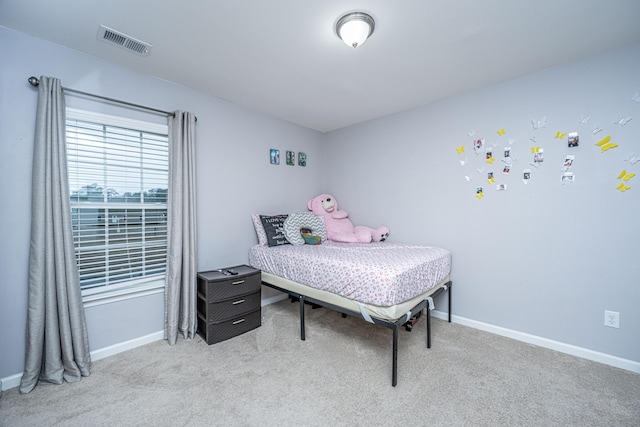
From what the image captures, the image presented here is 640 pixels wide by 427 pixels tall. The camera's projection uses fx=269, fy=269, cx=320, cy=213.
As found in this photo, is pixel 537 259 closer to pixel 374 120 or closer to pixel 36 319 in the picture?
pixel 374 120

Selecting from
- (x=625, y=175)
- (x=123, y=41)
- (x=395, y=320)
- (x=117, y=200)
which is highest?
(x=123, y=41)

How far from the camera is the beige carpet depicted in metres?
1.53

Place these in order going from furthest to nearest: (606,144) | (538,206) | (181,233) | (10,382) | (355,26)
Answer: (181,233) < (538,206) < (606,144) < (10,382) < (355,26)

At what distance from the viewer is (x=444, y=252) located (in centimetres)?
262

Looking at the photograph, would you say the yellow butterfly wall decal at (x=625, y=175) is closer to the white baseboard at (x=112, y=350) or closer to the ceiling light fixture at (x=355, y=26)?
the ceiling light fixture at (x=355, y=26)

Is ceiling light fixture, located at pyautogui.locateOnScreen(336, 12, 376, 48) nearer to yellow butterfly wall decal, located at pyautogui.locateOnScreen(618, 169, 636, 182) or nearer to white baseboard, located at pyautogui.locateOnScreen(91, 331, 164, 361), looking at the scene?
yellow butterfly wall decal, located at pyautogui.locateOnScreen(618, 169, 636, 182)

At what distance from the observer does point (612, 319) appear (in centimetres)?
203

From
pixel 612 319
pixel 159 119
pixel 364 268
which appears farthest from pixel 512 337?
pixel 159 119

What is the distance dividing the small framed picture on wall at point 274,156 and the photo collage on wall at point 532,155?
2051 mm

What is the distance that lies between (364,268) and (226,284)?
4.21 feet

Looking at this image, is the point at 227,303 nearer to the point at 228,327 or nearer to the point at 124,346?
the point at 228,327

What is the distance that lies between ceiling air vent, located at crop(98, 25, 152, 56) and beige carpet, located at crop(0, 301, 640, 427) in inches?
92.4

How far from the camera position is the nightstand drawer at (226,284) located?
2355mm

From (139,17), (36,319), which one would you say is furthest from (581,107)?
(36,319)
